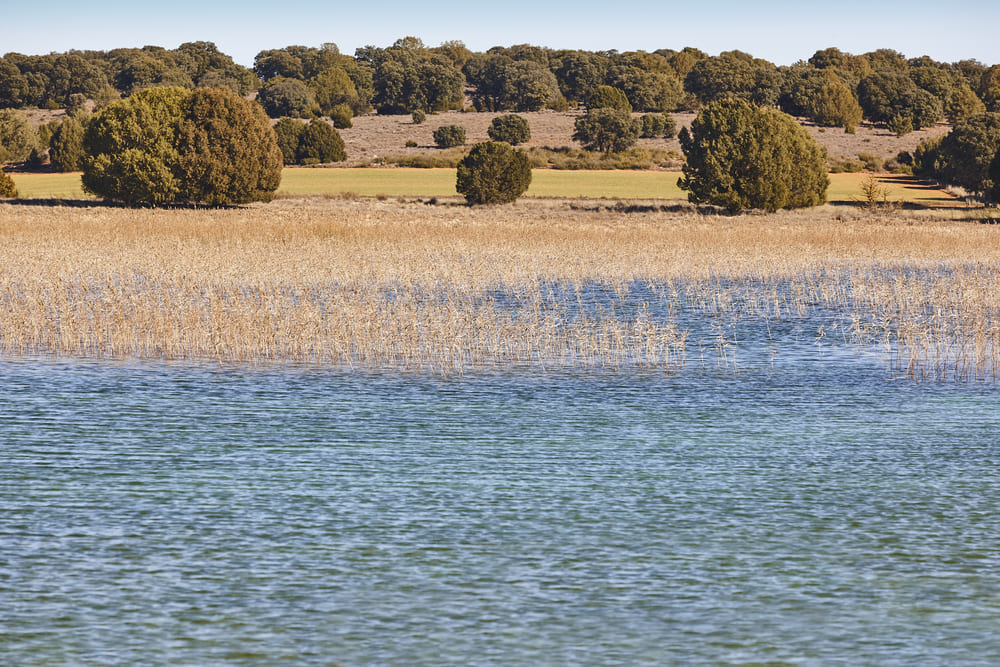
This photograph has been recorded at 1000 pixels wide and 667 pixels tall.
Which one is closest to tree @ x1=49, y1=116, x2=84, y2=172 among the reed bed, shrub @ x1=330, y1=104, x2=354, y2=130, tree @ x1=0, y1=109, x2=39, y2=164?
tree @ x1=0, y1=109, x2=39, y2=164

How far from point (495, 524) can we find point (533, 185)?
66.4 meters

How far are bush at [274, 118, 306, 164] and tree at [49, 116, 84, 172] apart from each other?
15.1 meters

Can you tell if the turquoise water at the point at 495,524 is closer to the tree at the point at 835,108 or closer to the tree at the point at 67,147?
the tree at the point at 67,147

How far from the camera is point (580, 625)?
652 centimetres

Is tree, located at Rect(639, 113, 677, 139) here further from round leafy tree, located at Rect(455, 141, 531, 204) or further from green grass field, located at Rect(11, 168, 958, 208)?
round leafy tree, located at Rect(455, 141, 531, 204)

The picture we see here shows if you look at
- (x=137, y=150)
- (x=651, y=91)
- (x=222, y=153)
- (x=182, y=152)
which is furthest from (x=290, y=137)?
(x=651, y=91)

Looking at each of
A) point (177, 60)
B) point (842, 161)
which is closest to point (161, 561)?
point (842, 161)

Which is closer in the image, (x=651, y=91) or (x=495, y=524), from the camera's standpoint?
(x=495, y=524)

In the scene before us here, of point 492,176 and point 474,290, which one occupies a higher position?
point 492,176

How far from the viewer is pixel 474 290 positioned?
918 inches

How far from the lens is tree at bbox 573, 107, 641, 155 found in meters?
103

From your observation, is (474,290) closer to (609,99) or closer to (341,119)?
(341,119)

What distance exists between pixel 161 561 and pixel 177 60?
159566 millimetres

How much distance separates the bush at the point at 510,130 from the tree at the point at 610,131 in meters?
5.53
